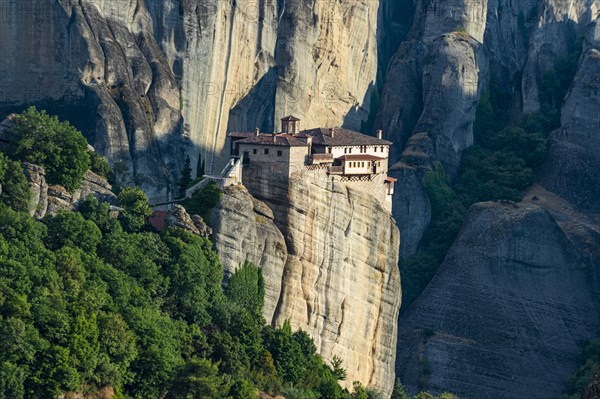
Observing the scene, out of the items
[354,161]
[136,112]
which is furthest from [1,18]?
[354,161]

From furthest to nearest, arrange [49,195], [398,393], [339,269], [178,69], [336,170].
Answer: [178,69]
[398,393]
[339,269]
[336,170]
[49,195]

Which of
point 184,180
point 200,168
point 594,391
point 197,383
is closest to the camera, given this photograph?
point 594,391

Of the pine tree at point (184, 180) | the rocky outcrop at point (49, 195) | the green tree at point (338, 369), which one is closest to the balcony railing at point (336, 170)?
the pine tree at point (184, 180)

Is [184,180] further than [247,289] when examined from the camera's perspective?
Yes

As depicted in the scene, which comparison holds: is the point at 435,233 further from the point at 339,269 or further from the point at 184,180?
the point at 339,269

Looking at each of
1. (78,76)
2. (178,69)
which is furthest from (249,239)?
(178,69)
